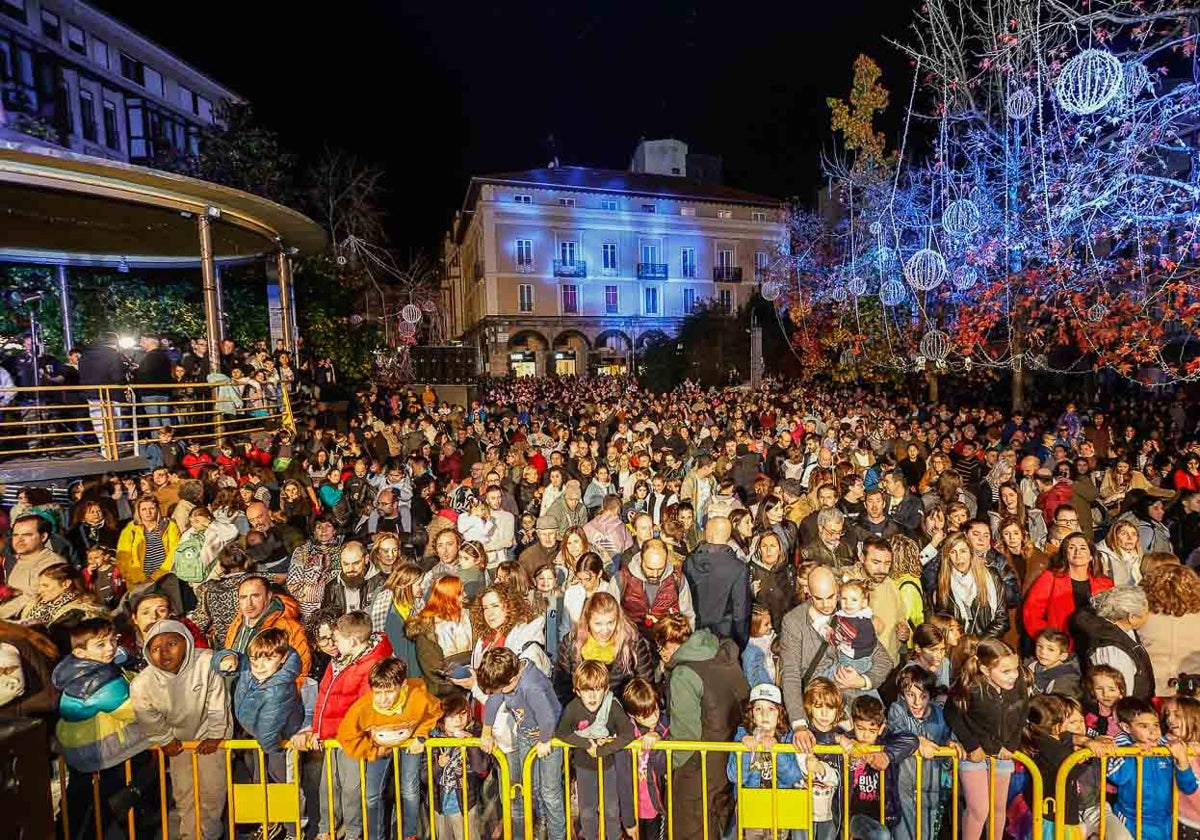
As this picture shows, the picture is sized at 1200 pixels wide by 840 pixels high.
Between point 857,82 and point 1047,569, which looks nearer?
point 1047,569

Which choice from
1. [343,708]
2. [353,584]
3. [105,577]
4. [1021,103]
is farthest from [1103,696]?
[1021,103]

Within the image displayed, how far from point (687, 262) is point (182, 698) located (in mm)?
47906

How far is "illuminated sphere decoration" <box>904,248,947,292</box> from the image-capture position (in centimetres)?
1049

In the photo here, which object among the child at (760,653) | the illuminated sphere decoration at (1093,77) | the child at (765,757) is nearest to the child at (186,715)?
the child at (765,757)

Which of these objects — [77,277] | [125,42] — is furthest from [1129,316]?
[125,42]

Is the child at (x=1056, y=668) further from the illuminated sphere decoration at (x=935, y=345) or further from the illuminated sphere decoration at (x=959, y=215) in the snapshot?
the illuminated sphere decoration at (x=935, y=345)

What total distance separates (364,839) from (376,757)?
20.7 inches

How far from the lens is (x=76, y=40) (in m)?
26.5

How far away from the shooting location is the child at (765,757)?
3127mm

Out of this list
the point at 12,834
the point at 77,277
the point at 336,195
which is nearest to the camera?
the point at 12,834

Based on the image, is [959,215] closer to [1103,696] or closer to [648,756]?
[1103,696]

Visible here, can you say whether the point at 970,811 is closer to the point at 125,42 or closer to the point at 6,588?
the point at 6,588

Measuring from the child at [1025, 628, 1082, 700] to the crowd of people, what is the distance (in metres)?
0.01

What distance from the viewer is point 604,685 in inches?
129
